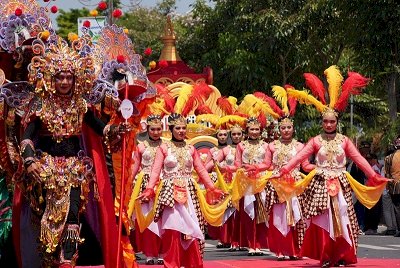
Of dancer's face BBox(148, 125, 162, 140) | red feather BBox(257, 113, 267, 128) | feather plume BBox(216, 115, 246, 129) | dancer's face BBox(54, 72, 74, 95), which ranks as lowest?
dancer's face BBox(54, 72, 74, 95)

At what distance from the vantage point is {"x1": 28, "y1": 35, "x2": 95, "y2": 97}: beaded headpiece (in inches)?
411

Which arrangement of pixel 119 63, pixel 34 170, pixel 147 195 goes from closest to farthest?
pixel 34 170 → pixel 119 63 → pixel 147 195

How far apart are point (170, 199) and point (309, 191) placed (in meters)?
1.88

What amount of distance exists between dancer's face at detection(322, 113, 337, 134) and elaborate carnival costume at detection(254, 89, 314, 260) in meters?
1.80

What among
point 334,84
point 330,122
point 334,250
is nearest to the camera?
point 330,122

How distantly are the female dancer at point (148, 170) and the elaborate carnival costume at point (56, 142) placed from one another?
465cm

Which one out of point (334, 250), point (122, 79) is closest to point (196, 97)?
point (334, 250)

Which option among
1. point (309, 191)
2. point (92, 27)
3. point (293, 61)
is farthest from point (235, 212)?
point (293, 61)

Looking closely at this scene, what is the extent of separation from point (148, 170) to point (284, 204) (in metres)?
1.79

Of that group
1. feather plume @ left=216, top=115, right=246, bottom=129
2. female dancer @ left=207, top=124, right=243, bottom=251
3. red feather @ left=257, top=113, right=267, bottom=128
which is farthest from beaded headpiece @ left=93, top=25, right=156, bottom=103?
feather plume @ left=216, top=115, right=246, bottom=129

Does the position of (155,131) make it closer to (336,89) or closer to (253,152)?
(253,152)

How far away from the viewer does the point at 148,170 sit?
16.7m

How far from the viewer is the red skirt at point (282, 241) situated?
16609 millimetres

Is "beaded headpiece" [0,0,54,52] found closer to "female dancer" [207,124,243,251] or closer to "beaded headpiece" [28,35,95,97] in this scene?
"beaded headpiece" [28,35,95,97]
